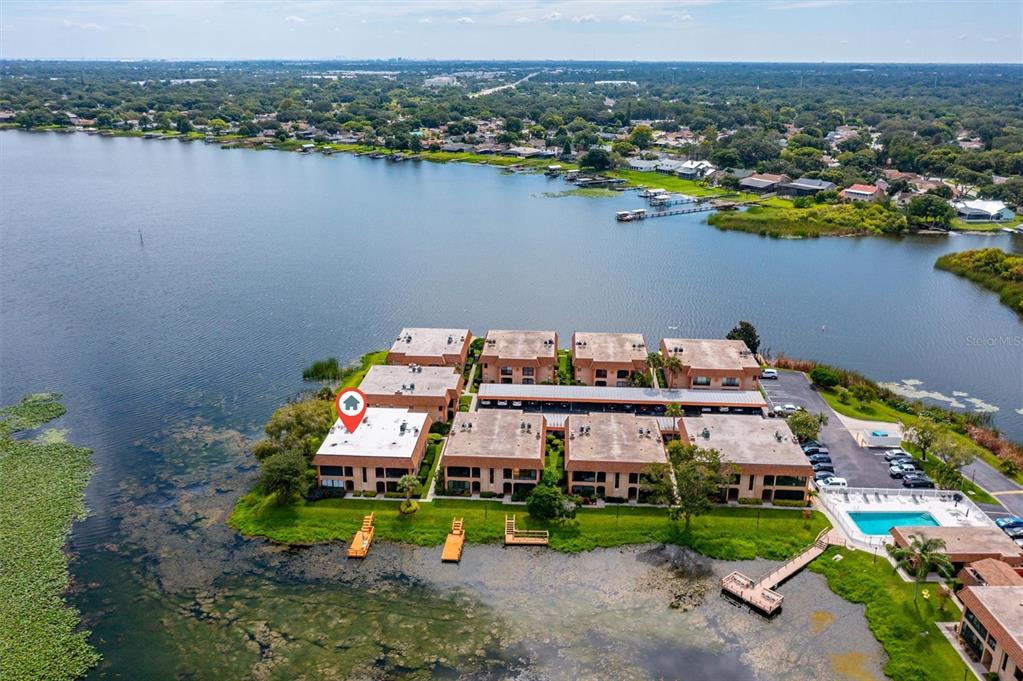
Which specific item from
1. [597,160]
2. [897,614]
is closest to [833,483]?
Answer: [897,614]

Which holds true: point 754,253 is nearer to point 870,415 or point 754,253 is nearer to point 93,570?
point 870,415

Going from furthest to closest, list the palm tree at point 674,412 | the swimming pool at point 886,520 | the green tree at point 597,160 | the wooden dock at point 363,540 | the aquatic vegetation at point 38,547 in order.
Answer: the green tree at point 597,160 < the palm tree at point 674,412 < the swimming pool at point 886,520 < the wooden dock at point 363,540 < the aquatic vegetation at point 38,547

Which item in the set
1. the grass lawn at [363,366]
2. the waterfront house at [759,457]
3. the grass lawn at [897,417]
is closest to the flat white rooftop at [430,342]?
the grass lawn at [363,366]

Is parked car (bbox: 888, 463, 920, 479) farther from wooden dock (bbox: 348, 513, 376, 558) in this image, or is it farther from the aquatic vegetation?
the aquatic vegetation

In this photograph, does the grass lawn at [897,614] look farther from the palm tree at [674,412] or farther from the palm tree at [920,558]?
the palm tree at [674,412]

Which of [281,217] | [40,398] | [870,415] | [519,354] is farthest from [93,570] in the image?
[281,217]

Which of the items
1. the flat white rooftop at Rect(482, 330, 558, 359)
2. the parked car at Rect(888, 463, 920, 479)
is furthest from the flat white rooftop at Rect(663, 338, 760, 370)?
the parked car at Rect(888, 463, 920, 479)
